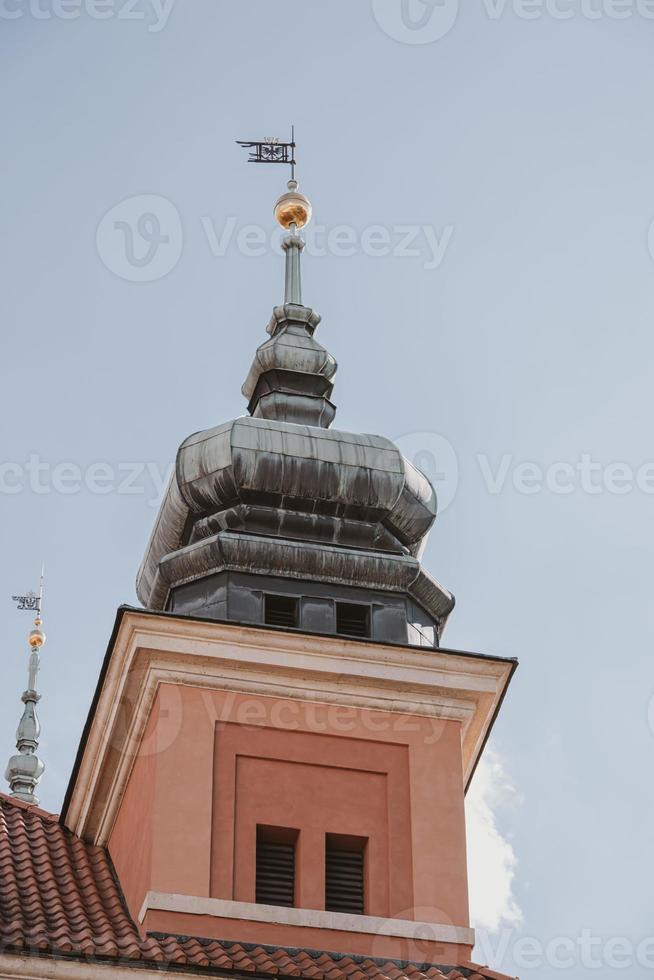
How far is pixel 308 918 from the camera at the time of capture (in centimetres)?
1975

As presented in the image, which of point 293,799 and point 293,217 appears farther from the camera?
point 293,217

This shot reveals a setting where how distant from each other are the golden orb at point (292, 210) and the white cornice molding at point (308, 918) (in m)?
12.1

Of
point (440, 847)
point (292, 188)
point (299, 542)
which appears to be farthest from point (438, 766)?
point (292, 188)

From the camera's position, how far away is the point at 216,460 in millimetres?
23469

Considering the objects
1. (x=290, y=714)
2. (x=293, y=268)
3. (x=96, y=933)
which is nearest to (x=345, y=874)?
(x=290, y=714)

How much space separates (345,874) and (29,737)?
14281 millimetres

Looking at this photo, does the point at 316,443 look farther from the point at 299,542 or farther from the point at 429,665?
the point at 429,665

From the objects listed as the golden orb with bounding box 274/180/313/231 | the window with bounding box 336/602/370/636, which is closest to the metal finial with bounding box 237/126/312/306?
the golden orb with bounding box 274/180/313/231

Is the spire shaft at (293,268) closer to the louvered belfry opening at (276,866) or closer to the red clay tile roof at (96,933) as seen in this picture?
the red clay tile roof at (96,933)

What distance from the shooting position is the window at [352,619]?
22.5m

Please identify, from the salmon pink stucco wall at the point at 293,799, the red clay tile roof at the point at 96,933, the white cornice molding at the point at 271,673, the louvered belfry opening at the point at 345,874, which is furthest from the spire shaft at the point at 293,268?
the louvered belfry opening at the point at 345,874

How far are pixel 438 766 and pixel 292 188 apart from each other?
10774 mm

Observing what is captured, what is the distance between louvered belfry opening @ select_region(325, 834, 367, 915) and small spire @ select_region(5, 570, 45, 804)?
13137mm

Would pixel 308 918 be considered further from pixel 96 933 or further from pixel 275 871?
pixel 96 933
